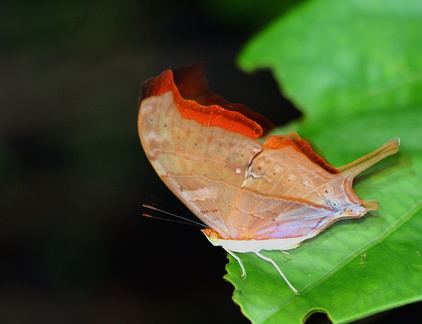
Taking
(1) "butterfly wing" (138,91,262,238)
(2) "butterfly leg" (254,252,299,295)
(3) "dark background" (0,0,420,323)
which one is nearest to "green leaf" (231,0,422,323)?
(2) "butterfly leg" (254,252,299,295)

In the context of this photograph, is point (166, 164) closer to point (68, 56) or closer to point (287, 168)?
point (287, 168)

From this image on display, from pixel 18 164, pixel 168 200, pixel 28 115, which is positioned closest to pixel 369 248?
pixel 168 200

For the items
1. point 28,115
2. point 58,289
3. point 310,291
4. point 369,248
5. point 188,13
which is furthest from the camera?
point 188,13

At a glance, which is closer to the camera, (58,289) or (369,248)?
(369,248)

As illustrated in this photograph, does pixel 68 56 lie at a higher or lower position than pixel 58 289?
higher

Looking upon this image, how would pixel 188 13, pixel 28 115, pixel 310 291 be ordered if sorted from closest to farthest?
pixel 310 291
pixel 28 115
pixel 188 13

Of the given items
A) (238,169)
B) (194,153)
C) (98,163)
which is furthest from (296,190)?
(98,163)

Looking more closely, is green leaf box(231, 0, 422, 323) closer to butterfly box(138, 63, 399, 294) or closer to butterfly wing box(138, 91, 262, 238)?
butterfly box(138, 63, 399, 294)

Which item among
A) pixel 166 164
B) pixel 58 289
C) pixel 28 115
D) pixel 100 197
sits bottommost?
pixel 58 289
